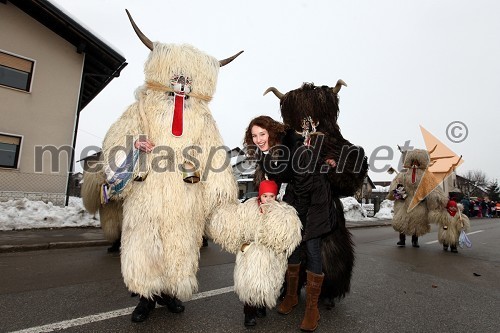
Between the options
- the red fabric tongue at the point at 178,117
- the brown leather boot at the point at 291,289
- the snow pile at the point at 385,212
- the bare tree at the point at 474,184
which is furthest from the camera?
the bare tree at the point at 474,184

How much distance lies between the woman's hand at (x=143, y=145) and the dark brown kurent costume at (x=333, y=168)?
1.01 meters

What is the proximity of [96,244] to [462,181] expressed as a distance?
211ft

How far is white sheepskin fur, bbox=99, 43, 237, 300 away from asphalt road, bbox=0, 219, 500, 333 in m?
0.41

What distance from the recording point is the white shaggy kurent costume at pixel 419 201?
23.0ft

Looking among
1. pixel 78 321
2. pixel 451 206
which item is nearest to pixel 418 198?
pixel 451 206

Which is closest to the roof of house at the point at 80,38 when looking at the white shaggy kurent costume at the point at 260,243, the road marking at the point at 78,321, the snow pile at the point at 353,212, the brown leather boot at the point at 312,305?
the road marking at the point at 78,321

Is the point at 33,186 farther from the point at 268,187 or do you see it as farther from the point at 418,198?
the point at 418,198

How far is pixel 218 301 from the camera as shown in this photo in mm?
3090

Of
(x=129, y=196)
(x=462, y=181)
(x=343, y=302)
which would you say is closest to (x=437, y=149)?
(x=343, y=302)

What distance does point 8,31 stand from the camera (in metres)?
10.5

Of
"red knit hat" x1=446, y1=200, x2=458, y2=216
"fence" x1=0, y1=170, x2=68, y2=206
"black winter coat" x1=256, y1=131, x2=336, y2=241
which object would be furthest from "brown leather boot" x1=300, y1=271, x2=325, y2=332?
"fence" x1=0, y1=170, x2=68, y2=206

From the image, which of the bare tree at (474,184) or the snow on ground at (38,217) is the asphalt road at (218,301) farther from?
the bare tree at (474,184)

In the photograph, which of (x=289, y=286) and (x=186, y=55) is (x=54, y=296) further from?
(x=186, y=55)

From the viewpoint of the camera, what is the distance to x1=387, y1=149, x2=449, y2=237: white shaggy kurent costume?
702 cm
